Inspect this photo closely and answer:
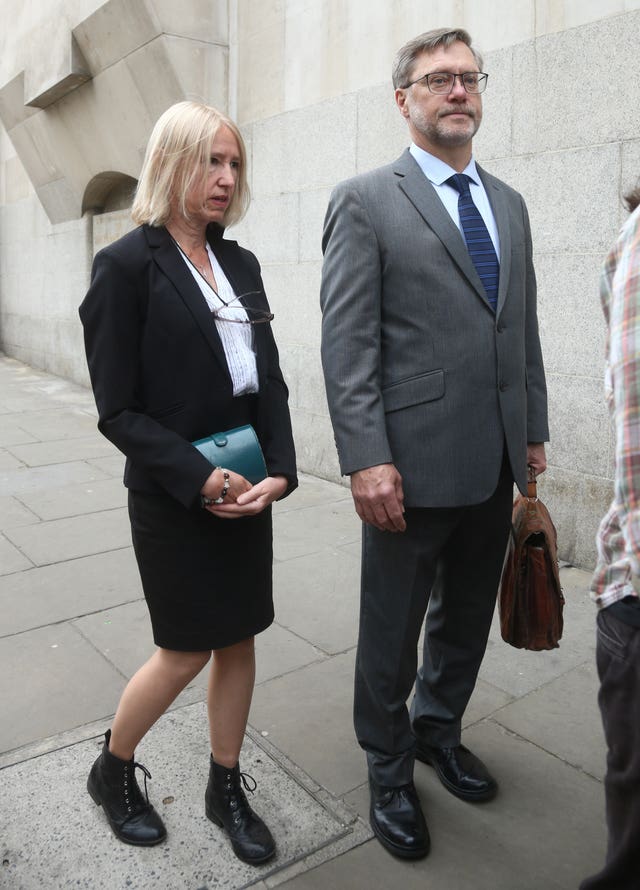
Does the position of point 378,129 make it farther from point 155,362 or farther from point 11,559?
point 155,362

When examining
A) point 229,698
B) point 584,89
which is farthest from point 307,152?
point 229,698

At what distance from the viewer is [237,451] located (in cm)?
213

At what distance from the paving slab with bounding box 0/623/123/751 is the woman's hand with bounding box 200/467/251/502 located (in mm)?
1339

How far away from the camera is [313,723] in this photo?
9.58 ft

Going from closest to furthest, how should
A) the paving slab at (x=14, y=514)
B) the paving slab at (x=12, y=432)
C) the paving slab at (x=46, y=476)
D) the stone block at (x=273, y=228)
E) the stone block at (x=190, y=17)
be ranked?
the paving slab at (x=14, y=514) → the paving slab at (x=46, y=476) → the stone block at (x=273, y=228) → the stone block at (x=190, y=17) → the paving slab at (x=12, y=432)

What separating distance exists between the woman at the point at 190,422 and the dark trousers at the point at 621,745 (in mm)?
961

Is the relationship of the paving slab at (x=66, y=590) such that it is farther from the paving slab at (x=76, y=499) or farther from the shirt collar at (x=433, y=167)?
the shirt collar at (x=433, y=167)

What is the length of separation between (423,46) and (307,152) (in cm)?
402

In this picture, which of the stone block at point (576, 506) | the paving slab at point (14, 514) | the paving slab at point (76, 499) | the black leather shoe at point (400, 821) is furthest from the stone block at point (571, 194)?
the paving slab at point (14, 514)

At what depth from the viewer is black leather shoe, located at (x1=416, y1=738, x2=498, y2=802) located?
2506 mm

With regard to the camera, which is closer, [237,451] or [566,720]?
[237,451]

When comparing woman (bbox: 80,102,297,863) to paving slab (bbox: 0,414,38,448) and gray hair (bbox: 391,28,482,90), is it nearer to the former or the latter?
gray hair (bbox: 391,28,482,90)

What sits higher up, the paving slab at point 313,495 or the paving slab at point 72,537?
the paving slab at point 313,495

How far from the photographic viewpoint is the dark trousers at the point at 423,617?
91.5 inches
